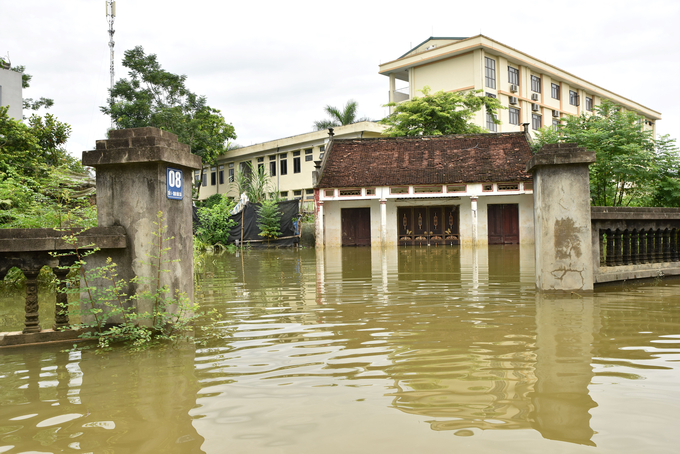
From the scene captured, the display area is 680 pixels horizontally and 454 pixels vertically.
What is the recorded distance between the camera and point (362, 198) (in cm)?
2445

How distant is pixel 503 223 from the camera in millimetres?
24484

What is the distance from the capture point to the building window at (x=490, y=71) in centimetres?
3362

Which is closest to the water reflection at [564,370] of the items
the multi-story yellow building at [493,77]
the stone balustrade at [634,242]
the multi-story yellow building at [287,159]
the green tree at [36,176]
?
the stone balustrade at [634,242]

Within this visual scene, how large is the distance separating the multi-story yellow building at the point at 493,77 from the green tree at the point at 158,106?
14324 mm

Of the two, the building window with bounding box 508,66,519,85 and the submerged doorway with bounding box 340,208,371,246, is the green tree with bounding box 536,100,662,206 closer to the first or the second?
the submerged doorway with bounding box 340,208,371,246

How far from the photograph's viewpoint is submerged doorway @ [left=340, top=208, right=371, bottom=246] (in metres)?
25.6

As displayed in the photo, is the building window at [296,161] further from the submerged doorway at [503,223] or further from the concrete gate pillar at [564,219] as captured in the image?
the concrete gate pillar at [564,219]

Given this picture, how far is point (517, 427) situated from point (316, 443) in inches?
41.6

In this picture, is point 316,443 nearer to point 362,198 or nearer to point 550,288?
point 550,288

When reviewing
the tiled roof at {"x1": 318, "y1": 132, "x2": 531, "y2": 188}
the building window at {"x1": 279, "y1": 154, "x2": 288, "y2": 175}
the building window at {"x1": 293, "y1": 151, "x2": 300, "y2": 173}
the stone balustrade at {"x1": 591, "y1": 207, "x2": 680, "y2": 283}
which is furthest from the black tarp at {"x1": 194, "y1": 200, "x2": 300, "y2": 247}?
the stone balustrade at {"x1": 591, "y1": 207, "x2": 680, "y2": 283}

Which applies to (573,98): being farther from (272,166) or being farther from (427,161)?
(272,166)

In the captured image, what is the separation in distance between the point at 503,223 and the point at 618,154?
21.6ft

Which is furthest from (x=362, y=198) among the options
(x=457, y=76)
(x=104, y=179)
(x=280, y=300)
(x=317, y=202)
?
(x=104, y=179)

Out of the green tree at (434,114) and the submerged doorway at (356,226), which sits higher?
the green tree at (434,114)
